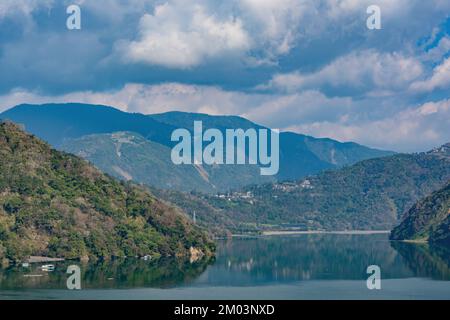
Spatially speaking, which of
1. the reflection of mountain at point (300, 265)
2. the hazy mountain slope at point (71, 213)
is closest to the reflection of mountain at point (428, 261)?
the reflection of mountain at point (300, 265)

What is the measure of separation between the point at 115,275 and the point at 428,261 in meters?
59.1

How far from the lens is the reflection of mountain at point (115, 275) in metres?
115

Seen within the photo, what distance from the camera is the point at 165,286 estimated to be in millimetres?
116625

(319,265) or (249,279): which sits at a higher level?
(319,265)

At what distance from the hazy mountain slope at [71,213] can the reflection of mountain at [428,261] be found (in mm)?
42357

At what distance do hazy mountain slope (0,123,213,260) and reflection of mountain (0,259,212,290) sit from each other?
11.0 meters

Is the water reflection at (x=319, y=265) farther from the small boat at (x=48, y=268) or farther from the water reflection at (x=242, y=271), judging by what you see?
the small boat at (x=48, y=268)

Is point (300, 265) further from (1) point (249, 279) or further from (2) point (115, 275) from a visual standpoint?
(2) point (115, 275)

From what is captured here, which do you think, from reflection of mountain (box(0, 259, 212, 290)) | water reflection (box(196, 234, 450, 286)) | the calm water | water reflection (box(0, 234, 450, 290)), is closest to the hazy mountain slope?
water reflection (box(0, 234, 450, 290))

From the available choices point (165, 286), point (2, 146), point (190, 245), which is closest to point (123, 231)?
point (190, 245)

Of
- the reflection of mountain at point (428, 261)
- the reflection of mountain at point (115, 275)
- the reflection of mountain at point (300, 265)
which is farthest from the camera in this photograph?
the reflection of mountain at point (428, 261)

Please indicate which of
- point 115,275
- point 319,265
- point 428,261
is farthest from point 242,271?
point 428,261

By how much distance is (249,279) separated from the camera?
431 ft

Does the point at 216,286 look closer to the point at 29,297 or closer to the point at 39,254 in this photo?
the point at 29,297
